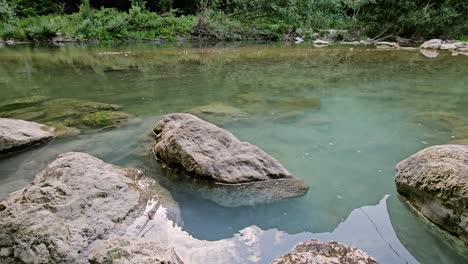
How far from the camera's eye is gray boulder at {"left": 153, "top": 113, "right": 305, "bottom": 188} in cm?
339

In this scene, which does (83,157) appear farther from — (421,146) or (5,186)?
(421,146)

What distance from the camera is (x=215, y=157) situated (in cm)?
352

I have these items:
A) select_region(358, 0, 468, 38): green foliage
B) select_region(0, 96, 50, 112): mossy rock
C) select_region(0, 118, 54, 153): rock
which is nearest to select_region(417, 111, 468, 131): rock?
select_region(0, 118, 54, 153): rock

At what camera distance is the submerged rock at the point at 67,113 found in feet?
16.7

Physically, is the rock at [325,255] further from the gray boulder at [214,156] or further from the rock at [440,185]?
the gray boulder at [214,156]

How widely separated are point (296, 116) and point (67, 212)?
3.72 metres

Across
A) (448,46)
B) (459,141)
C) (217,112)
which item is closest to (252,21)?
(448,46)

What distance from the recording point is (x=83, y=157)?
319cm

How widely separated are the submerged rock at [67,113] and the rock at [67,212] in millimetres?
1995

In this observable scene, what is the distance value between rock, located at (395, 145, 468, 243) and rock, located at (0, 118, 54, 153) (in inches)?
150

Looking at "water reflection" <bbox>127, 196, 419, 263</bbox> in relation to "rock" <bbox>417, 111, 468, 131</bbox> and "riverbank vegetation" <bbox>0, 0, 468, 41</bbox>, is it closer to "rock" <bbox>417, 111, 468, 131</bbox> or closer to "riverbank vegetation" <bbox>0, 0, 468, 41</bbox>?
"rock" <bbox>417, 111, 468, 131</bbox>

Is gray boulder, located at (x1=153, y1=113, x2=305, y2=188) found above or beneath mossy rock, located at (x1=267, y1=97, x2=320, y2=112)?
above

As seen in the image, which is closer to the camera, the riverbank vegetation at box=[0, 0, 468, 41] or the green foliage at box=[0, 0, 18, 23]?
the green foliage at box=[0, 0, 18, 23]

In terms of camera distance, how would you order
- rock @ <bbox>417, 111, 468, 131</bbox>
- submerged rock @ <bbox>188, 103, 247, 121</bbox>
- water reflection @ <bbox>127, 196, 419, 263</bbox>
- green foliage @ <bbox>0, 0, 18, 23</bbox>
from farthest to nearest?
1. green foliage @ <bbox>0, 0, 18, 23</bbox>
2. submerged rock @ <bbox>188, 103, 247, 121</bbox>
3. rock @ <bbox>417, 111, 468, 131</bbox>
4. water reflection @ <bbox>127, 196, 419, 263</bbox>
